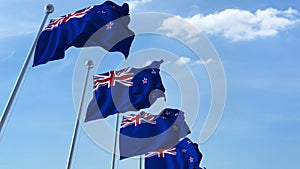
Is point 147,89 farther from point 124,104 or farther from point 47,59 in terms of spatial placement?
point 47,59

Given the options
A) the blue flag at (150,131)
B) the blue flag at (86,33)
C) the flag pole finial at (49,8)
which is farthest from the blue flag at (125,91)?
the flag pole finial at (49,8)

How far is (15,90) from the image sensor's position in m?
10.0

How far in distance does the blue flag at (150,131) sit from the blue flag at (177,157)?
957 millimetres

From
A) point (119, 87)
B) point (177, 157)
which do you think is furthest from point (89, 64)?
point (177, 157)

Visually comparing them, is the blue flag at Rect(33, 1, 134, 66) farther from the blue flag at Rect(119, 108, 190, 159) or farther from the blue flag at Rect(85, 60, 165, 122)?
the blue flag at Rect(119, 108, 190, 159)

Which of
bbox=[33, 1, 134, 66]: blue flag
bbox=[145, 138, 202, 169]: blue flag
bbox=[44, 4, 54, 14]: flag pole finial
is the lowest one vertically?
bbox=[145, 138, 202, 169]: blue flag

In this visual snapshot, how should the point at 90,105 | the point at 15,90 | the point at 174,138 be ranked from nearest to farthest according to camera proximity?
the point at 15,90
the point at 90,105
the point at 174,138

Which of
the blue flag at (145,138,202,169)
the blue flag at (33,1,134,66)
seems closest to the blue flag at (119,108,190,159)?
the blue flag at (145,138,202,169)

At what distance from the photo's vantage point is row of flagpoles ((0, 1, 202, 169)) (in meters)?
11.4

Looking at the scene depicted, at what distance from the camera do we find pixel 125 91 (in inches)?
566

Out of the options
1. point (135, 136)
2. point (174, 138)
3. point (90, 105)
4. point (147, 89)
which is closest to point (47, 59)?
point (90, 105)

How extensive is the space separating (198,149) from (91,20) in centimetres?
1063

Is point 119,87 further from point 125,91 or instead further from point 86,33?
point 86,33

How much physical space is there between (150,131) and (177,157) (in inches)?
122
